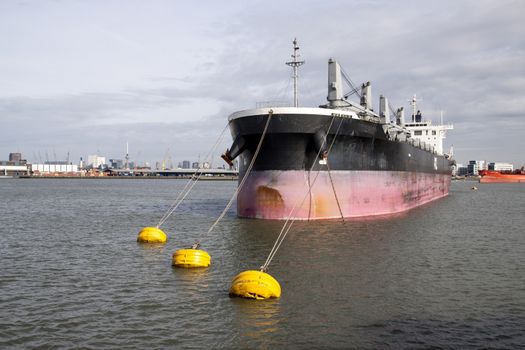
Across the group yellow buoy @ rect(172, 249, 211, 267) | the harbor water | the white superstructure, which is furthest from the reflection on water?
the white superstructure

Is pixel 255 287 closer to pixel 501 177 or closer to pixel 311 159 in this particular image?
pixel 311 159

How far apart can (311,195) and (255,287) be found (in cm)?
1334

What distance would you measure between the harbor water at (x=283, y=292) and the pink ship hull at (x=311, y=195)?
8.05ft

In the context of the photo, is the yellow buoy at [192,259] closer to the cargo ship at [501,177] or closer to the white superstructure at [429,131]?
the white superstructure at [429,131]

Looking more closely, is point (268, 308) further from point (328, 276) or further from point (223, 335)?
point (328, 276)

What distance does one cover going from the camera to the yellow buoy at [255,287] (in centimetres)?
1101

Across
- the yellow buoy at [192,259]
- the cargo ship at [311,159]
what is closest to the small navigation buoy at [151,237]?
the yellow buoy at [192,259]

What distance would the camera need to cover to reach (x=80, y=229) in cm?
2445

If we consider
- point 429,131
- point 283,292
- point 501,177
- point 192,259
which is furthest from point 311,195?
point 501,177

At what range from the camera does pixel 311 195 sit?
78.7 feet

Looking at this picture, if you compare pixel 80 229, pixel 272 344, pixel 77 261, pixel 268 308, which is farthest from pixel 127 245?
pixel 272 344

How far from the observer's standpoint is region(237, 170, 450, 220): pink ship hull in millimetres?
23797

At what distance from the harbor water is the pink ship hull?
2.45 m

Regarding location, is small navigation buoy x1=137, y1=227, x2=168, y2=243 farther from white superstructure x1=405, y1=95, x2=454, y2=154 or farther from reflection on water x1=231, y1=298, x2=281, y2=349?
white superstructure x1=405, y1=95, x2=454, y2=154
